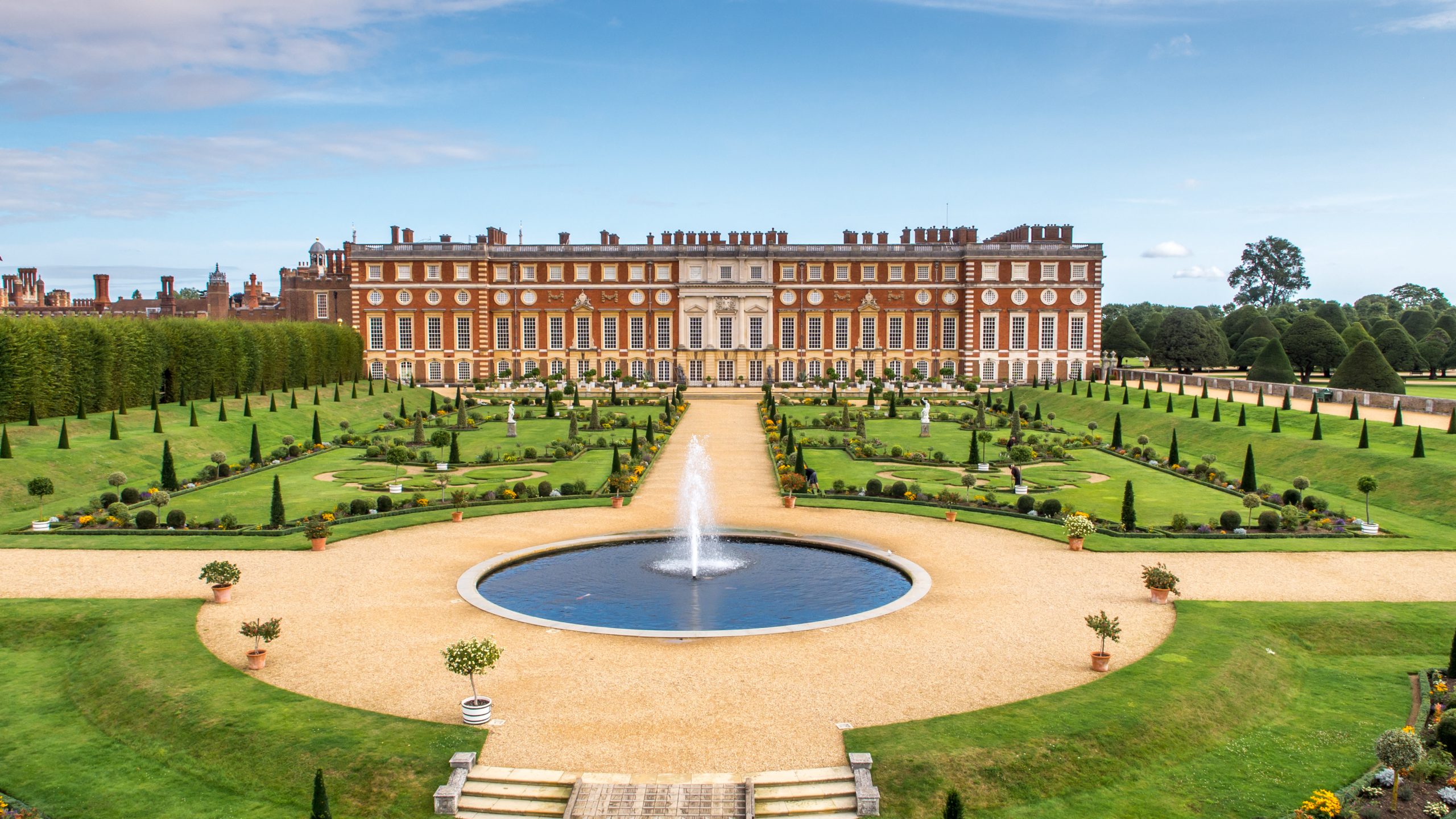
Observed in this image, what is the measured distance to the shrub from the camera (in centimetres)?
2408

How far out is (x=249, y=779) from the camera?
12.0m

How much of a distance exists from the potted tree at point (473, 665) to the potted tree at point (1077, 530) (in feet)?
46.0

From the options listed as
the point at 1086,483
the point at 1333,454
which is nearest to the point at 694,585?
the point at 1086,483

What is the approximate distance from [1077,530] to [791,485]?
8842 mm

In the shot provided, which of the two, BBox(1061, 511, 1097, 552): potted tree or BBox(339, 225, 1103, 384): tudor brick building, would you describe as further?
BBox(339, 225, 1103, 384): tudor brick building

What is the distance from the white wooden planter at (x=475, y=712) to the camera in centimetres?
1274

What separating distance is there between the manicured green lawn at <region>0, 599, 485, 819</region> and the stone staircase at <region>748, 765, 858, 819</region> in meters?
3.68

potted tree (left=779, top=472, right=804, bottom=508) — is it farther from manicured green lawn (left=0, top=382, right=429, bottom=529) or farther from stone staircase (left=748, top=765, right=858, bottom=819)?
manicured green lawn (left=0, top=382, right=429, bottom=529)

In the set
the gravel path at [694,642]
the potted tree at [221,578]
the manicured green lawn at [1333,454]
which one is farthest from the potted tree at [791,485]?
the potted tree at [221,578]

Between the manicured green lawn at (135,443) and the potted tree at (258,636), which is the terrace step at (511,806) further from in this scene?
the manicured green lawn at (135,443)

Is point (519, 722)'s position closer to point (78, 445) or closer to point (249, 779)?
point (249, 779)

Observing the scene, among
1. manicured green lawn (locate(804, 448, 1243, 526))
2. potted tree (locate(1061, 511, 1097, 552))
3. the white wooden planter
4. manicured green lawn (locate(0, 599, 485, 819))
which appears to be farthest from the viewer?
manicured green lawn (locate(804, 448, 1243, 526))

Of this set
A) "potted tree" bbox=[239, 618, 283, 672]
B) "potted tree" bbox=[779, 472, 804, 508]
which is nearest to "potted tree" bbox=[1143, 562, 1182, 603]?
"potted tree" bbox=[779, 472, 804, 508]

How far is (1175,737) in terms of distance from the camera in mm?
13008
